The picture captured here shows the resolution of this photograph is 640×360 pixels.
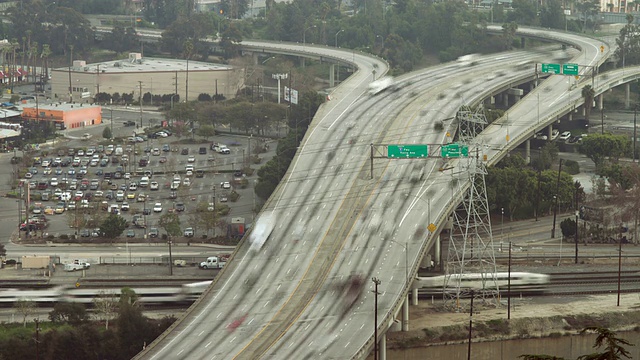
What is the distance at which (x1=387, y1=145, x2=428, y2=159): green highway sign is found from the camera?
10775 cm

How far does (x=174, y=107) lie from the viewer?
6442 inches

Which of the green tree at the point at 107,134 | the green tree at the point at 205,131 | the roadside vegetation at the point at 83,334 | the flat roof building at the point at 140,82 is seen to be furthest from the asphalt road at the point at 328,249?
the flat roof building at the point at 140,82

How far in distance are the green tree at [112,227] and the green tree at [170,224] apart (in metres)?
3.43

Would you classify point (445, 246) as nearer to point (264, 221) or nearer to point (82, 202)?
point (264, 221)

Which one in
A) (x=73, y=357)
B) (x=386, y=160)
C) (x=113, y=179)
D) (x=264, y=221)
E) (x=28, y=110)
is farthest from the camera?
(x=28, y=110)

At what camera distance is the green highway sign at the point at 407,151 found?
354ft

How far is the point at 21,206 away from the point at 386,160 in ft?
105

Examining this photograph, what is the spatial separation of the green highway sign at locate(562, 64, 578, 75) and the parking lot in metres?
36.7

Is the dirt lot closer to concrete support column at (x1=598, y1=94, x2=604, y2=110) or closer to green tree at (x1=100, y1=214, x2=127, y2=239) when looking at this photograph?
green tree at (x1=100, y1=214, x2=127, y2=239)

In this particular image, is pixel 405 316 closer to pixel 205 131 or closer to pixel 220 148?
pixel 220 148

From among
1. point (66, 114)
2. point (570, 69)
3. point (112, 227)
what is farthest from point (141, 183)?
point (570, 69)

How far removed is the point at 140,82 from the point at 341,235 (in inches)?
3350

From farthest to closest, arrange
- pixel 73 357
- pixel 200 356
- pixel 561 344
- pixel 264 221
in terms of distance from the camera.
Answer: pixel 264 221, pixel 561 344, pixel 73 357, pixel 200 356

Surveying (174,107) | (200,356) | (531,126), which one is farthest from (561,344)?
(174,107)
